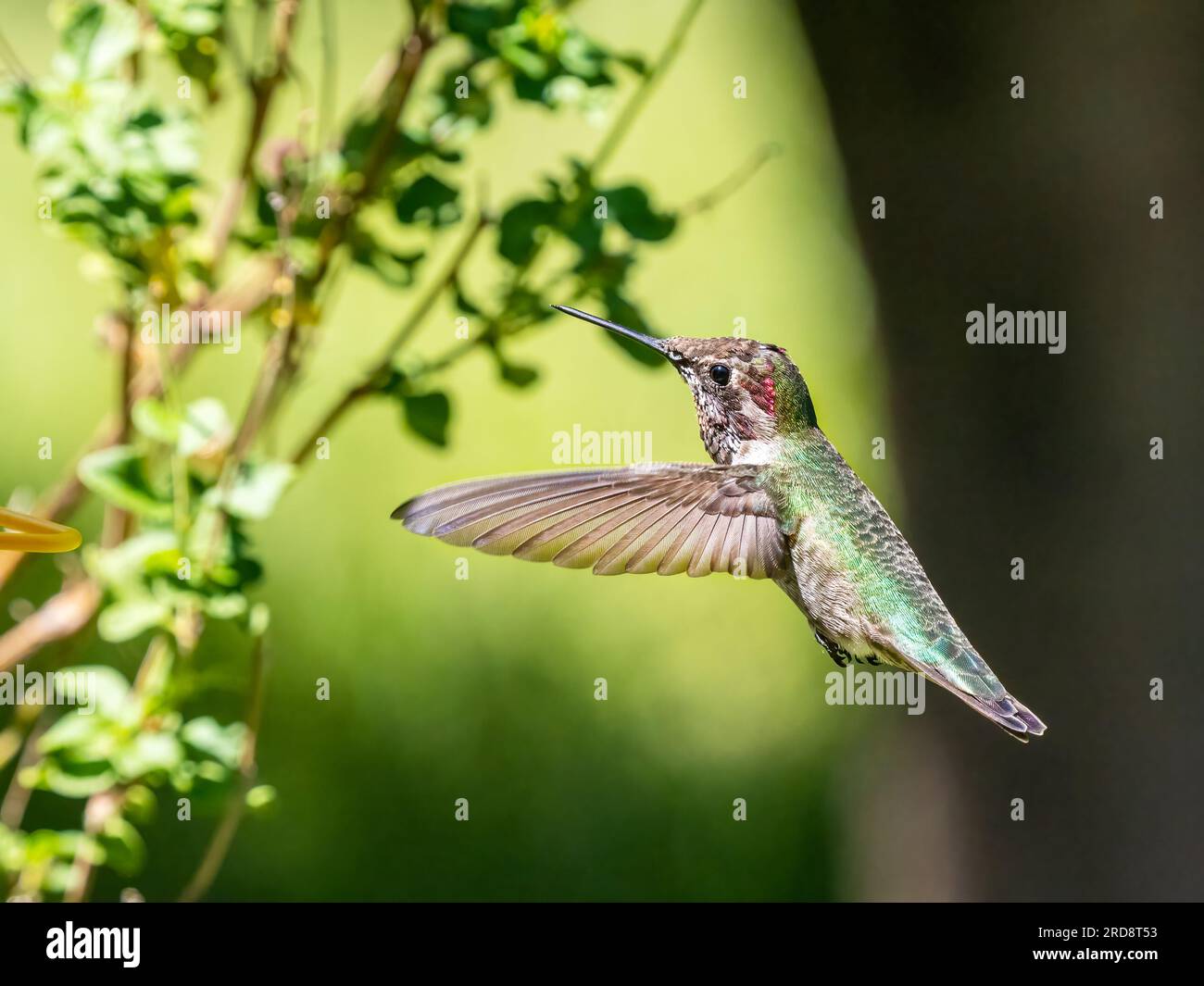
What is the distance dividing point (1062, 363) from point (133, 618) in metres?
1.51

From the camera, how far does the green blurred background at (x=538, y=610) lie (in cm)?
294

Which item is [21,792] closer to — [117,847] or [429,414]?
[117,847]

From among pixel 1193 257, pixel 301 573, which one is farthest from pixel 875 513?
pixel 301 573

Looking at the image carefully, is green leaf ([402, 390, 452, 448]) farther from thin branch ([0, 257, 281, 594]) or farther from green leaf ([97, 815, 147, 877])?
green leaf ([97, 815, 147, 877])

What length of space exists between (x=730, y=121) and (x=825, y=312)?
24.3 inches

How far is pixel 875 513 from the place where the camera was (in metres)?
1.27

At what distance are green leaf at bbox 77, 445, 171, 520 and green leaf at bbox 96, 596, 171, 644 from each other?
3.4 inches

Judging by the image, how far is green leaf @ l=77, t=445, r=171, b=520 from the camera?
122 cm

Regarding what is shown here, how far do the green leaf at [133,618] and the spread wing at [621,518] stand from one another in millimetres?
411

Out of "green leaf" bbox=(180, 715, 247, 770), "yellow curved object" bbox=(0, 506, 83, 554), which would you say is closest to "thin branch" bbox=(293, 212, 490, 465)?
"green leaf" bbox=(180, 715, 247, 770)

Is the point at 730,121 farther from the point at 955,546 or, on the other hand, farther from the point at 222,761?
the point at 222,761

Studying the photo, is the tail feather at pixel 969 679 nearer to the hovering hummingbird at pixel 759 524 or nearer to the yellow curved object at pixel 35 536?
the hovering hummingbird at pixel 759 524

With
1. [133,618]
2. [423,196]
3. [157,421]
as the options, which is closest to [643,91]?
[423,196]

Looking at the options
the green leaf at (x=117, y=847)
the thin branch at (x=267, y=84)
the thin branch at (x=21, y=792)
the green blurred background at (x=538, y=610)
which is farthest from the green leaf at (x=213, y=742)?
the green blurred background at (x=538, y=610)
